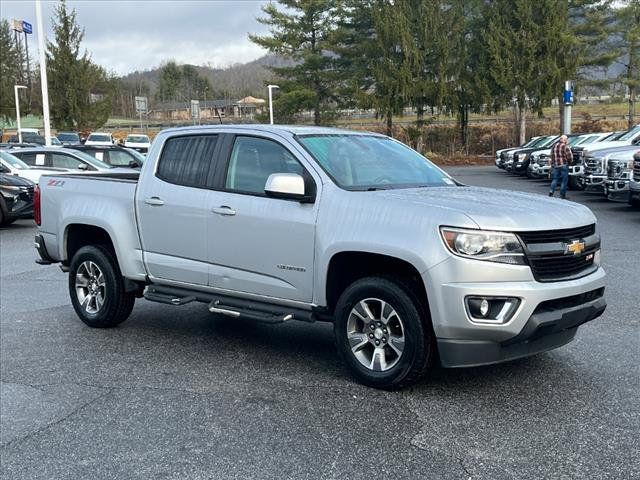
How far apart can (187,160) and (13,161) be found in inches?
514

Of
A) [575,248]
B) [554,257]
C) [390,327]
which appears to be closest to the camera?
[554,257]

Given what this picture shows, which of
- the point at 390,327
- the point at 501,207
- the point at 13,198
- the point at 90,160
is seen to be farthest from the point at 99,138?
the point at 501,207

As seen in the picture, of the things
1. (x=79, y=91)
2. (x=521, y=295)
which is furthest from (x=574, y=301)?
(x=79, y=91)

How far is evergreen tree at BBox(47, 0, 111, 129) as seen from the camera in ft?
139

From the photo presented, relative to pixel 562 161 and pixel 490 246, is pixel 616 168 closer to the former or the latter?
pixel 562 161

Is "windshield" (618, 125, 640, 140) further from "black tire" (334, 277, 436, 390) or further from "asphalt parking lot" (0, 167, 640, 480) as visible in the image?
"black tire" (334, 277, 436, 390)

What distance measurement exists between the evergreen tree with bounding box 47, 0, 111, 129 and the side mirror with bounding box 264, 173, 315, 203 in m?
41.1

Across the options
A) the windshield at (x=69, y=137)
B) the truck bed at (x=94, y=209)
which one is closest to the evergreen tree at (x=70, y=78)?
the windshield at (x=69, y=137)

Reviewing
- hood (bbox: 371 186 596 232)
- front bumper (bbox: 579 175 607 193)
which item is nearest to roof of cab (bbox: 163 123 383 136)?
hood (bbox: 371 186 596 232)

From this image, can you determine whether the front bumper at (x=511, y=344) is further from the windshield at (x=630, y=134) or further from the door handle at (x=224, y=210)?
the windshield at (x=630, y=134)

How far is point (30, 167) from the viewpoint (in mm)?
17531

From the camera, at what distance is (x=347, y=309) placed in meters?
5.00

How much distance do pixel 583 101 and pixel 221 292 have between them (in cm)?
7998

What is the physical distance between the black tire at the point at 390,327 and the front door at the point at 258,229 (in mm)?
374
